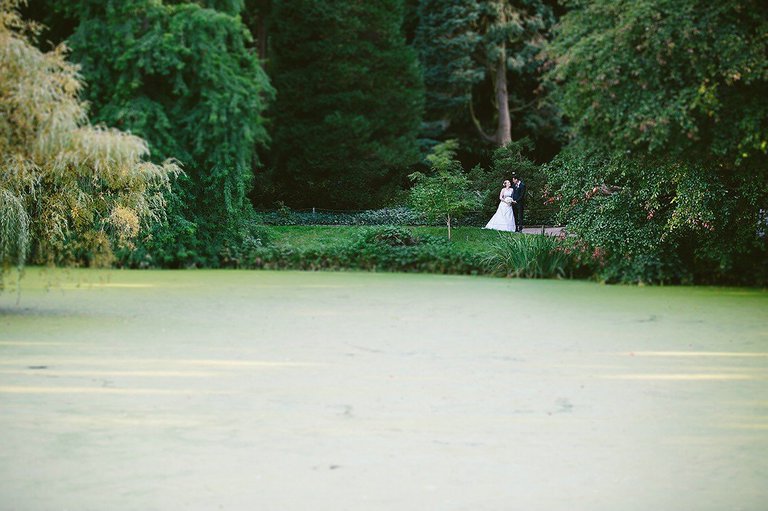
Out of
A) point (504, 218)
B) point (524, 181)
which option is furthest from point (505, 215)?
point (524, 181)

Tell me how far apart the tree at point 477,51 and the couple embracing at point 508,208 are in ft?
42.4

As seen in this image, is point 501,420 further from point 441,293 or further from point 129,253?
point 129,253

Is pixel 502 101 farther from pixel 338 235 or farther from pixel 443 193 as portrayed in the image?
pixel 443 193

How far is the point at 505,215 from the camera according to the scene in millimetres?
24141

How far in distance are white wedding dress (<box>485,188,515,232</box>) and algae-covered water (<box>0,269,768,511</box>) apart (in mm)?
9116

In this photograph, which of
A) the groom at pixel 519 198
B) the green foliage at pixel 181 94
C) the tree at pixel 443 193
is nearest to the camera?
the green foliage at pixel 181 94

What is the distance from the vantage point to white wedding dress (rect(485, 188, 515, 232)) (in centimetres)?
2403

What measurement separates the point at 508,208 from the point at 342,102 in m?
9.31

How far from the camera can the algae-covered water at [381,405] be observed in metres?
5.79

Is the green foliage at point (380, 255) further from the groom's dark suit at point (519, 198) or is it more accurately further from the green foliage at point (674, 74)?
the green foliage at point (674, 74)

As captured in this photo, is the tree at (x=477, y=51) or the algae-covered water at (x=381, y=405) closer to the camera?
the algae-covered water at (x=381, y=405)

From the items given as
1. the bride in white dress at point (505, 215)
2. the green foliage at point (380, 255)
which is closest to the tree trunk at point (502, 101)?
the bride in white dress at point (505, 215)

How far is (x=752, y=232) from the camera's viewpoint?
16438mm

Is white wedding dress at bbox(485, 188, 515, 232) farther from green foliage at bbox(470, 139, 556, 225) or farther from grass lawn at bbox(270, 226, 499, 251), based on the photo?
green foliage at bbox(470, 139, 556, 225)
